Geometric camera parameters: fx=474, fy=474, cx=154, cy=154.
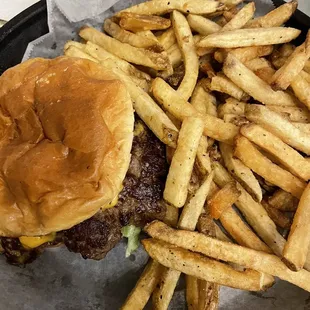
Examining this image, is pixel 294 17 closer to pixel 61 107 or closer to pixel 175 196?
pixel 175 196

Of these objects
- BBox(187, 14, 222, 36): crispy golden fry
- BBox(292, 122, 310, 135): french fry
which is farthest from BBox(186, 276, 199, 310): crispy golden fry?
BBox(187, 14, 222, 36): crispy golden fry

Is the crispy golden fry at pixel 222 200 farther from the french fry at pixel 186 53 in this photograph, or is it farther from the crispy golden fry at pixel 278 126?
the french fry at pixel 186 53

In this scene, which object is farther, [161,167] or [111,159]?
[161,167]

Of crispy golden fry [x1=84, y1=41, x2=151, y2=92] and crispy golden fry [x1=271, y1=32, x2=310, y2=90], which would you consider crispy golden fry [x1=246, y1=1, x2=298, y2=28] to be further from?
crispy golden fry [x1=84, y1=41, x2=151, y2=92]

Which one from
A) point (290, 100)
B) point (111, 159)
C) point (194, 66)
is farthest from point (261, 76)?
point (111, 159)

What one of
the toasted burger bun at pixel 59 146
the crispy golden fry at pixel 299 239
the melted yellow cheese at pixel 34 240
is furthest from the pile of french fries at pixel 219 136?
the melted yellow cheese at pixel 34 240

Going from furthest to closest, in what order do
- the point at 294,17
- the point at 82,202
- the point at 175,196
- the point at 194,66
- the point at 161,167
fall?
1. the point at 294,17
2. the point at 194,66
3. the point at 161,167
4. the point at 175,196
5. the point at 82,202

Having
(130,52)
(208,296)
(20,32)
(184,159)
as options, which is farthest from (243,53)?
(20,32)
